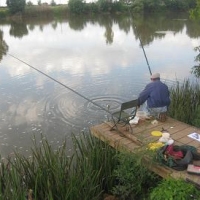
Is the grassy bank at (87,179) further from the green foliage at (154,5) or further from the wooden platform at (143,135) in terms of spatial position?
the green foliage at (154,5)

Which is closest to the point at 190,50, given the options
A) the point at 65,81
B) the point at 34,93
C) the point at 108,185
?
the point at 65,81

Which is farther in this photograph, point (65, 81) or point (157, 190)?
point (65, 81)

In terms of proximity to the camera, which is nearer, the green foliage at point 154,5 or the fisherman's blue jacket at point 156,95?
the fisherman's blue jacket at point 156,95

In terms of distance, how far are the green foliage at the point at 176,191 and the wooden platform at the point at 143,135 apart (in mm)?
572

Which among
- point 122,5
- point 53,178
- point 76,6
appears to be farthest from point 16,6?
point 53,178

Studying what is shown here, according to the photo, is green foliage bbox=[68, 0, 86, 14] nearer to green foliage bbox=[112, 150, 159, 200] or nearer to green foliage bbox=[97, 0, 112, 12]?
green foliage bbox=[97, 0, 112, 12]

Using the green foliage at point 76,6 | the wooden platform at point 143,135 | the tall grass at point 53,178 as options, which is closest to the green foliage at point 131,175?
the wooden platform at point 143,135

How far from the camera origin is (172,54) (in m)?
18.2

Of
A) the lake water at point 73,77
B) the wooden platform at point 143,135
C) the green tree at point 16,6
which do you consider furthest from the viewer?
the green tree at point 16,6

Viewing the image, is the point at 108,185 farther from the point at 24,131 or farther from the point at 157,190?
the point at 24,131

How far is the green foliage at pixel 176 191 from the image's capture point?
3.91 meters

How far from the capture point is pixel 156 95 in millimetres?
6273

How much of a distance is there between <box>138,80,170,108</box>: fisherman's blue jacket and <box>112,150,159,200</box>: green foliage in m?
1.64

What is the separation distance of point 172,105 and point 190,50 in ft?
41.2
